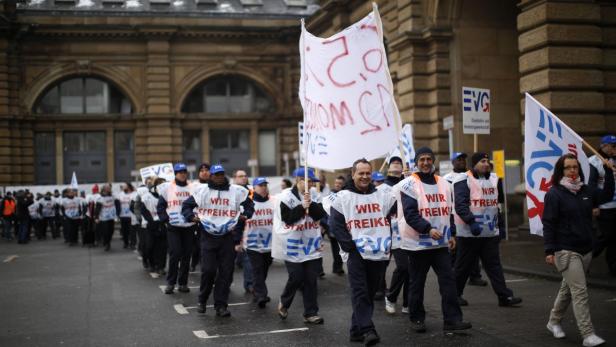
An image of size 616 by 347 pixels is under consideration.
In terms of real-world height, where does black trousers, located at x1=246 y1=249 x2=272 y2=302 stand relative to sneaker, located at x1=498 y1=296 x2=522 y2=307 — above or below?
above

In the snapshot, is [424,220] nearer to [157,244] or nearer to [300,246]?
[300,246]

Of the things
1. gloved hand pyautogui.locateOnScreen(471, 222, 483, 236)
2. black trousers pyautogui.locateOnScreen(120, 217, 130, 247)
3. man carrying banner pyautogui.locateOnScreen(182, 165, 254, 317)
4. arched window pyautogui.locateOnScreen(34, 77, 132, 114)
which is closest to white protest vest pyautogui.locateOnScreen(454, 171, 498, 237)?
gloved hand pyautogui.locateOnScreen(471, 222, 483, 236)

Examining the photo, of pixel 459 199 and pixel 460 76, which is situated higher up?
pixel 460 76

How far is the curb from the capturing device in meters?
10.5

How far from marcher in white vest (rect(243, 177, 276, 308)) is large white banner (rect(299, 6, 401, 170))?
75.6 inches

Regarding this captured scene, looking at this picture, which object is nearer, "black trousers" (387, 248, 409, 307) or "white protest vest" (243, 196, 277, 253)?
"black trousers" (387, 248, 409, 307)

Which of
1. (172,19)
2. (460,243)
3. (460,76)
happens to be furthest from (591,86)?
(172,19)

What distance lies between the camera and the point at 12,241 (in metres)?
29.4

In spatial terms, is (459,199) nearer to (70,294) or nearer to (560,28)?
(70,294)

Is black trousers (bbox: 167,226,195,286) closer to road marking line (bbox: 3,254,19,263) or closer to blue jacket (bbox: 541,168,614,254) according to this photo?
blue jacket (bbox: 541,168,614,254)

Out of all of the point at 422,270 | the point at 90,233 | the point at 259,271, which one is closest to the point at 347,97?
the point at 422,270

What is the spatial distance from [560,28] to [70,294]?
1141 centimetres

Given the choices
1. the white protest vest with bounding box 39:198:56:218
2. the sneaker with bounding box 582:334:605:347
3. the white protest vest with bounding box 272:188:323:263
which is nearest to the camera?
the sneaker with bounding box 582:334:605:347

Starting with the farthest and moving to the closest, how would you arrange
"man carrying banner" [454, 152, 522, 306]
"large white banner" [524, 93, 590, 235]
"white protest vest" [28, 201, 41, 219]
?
"white protest vest" [28, 201, 41, 219]
"man carrying banner" [454, 152, 522, 306]
"large white banner" [524, 93, 590, 235]
